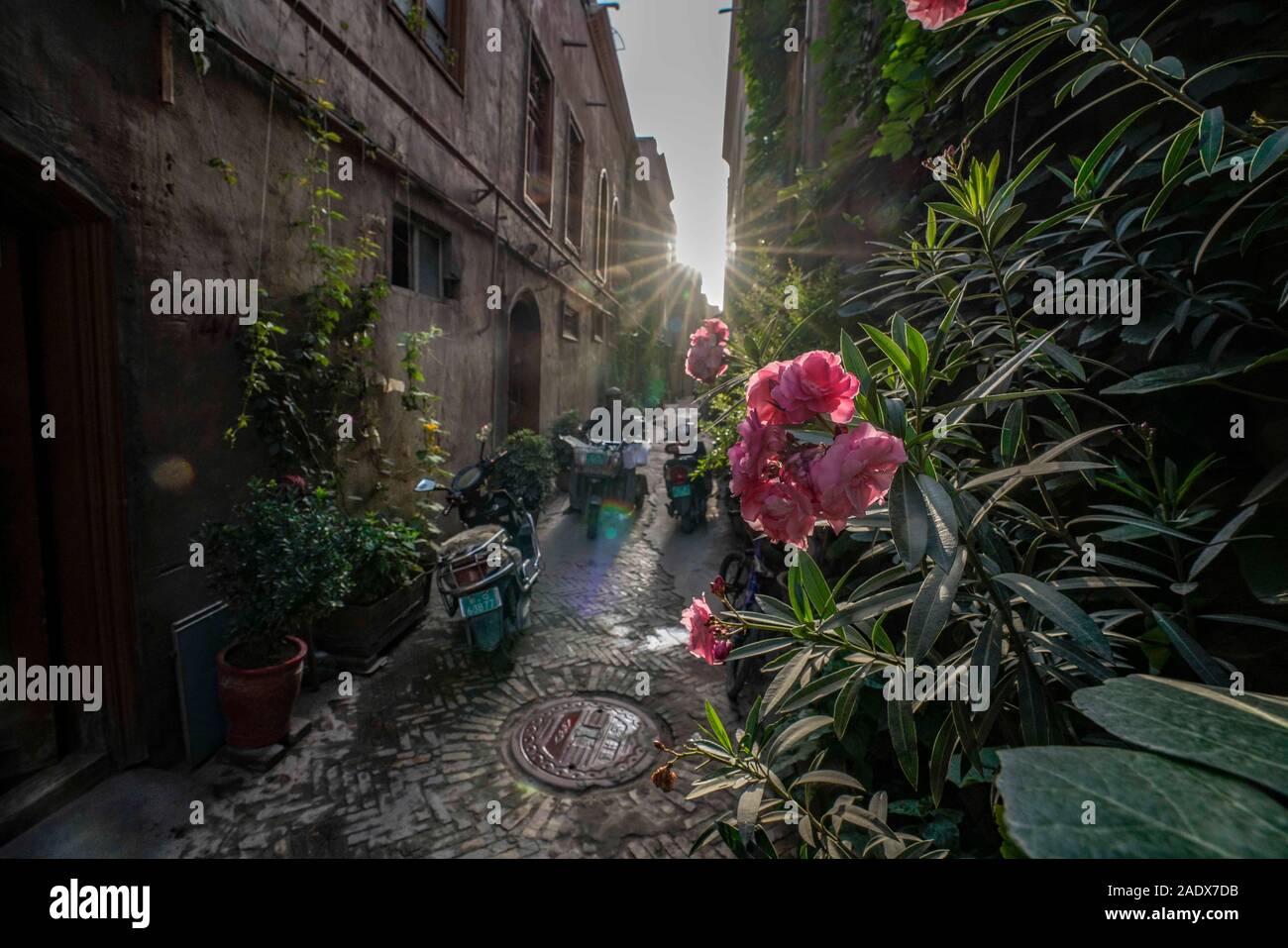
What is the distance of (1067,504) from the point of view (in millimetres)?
2125

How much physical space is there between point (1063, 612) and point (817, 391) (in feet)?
2.17

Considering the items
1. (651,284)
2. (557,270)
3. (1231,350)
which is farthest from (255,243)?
(651,284)

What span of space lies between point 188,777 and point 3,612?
1.24m

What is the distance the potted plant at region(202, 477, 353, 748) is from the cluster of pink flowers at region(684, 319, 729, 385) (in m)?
2.48

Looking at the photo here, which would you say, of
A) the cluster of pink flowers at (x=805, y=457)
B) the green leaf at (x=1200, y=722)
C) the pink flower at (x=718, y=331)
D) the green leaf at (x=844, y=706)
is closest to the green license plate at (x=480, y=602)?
the pink flower at (x=718, y=331)

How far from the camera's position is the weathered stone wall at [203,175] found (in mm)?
2693

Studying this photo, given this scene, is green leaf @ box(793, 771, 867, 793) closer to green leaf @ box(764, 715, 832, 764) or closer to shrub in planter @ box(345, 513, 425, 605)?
green leaf @ box(764, 715, 832, 764)

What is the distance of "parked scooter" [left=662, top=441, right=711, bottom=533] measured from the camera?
26.2 ft

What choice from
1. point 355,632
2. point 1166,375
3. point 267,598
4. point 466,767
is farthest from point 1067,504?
point 355,632
